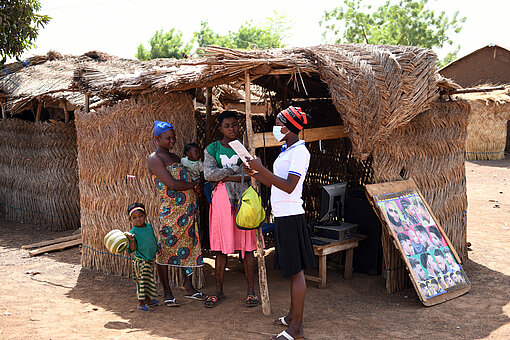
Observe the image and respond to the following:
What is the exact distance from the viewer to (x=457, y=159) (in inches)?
249

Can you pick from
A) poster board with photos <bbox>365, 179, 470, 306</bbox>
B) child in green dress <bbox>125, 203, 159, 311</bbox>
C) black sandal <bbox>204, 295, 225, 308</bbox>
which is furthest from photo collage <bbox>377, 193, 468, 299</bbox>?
child in green dress <bbox>125, 203, 159, 311</bbox>

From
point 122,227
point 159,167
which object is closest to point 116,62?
point 122,227

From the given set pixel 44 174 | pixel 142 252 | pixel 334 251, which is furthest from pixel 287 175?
pixel 44 174

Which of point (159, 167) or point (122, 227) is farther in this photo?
point (122, 227)

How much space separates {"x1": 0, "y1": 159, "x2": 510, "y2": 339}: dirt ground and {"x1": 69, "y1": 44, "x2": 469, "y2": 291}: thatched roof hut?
0.39 m

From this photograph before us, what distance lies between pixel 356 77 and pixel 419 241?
178 cm

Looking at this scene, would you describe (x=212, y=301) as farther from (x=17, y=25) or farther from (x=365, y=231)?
(x=17, y=25)

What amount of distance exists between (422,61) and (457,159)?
1.57m

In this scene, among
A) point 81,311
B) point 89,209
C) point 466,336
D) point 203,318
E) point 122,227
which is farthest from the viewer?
point 89,209

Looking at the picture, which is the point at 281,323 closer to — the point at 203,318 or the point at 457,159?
the point at 203,318

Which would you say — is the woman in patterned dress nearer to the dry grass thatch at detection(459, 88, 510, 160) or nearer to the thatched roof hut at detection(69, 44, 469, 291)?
the thatched roof hut at detection(69, 44, 469, 291)

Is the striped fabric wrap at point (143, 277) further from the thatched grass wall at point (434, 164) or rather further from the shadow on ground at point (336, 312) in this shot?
the thatched grass wall at point (434, 164)

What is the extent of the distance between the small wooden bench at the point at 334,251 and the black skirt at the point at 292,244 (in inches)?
55.8

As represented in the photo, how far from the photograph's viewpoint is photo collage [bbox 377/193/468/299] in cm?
501
